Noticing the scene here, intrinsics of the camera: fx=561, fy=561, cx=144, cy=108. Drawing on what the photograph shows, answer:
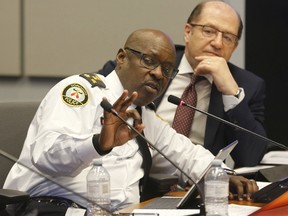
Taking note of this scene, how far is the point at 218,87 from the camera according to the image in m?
2.66

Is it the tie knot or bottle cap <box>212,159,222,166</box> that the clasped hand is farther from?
the tie knot

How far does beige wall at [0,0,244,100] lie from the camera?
108 inches

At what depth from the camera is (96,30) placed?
312 cm

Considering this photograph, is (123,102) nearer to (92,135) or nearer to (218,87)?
(92,135)

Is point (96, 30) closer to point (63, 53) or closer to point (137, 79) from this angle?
point (63, 53)

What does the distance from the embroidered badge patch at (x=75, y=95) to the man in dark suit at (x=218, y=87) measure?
2.01 feet

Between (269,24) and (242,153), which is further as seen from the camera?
(269,24)

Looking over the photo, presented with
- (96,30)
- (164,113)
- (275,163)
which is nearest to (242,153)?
(275,163)

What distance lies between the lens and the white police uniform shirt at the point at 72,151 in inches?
70.7

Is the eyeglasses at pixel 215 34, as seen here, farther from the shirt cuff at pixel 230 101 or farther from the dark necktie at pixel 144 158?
the dark necktie at pixel 144 158

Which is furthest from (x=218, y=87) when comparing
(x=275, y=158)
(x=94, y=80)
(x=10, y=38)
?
(x=10, y=38)

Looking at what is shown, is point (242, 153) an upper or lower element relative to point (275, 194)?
lower

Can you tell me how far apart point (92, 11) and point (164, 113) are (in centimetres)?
77

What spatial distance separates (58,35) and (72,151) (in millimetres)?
1302
